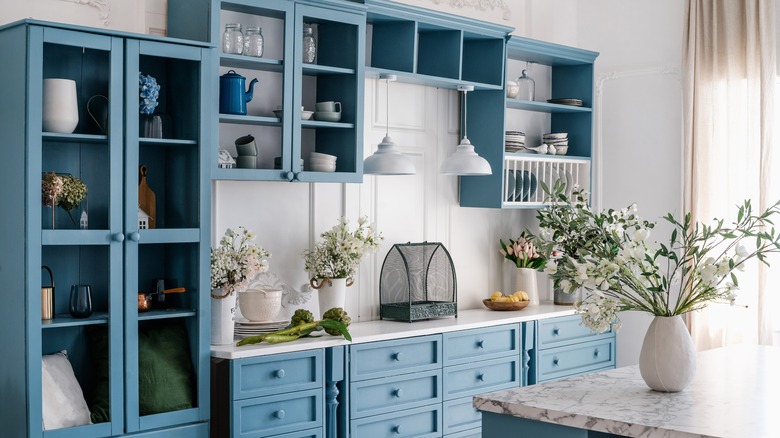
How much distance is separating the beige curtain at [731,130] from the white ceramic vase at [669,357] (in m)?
2.80

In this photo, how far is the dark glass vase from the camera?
3.57 meters

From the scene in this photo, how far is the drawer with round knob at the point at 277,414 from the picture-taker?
12.5 feet

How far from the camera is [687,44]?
5.66 metres

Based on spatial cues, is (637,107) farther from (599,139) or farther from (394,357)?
(394,357)

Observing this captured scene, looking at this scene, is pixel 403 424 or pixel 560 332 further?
pixel 560 332

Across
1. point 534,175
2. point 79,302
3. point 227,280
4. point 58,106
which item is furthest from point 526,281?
point 58,106

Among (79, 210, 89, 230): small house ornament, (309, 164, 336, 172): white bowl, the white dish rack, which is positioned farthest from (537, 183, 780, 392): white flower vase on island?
the white dish rack

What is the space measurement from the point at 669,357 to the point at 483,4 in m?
3.44

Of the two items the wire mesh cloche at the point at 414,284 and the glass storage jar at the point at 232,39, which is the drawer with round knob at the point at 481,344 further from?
the glass storage jar at the point at 232,39

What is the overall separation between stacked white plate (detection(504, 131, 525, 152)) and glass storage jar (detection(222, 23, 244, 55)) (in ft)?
6.53

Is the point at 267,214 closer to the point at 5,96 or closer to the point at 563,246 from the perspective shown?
the point at 5,96

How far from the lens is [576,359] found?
5527 millimetres

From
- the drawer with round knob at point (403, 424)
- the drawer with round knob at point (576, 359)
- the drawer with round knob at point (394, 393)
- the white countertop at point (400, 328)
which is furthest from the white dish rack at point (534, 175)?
the drawer with round knob at point (403, 424)

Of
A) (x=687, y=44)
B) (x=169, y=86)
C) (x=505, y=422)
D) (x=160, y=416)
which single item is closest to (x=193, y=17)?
(x=169, y=86)
